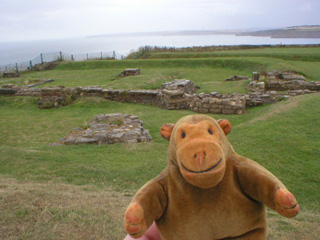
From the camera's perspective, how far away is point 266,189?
1.92 metres

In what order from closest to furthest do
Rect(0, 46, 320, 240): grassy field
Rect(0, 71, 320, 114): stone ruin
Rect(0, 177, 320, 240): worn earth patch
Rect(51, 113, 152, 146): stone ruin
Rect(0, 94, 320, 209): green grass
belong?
Rect(0, 177, 320, 240): worn earth patch < Rect(0, 46, 320, 240): grassy field < Rect(0, 94, 320, 209): green grass < Rect(51, 113, 152, 146): stone ruin < Rect(0, 71, 320, 114): stone ruin

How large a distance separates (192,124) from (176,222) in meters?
0.75

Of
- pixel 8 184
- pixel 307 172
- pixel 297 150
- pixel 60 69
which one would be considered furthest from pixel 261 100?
pixel 60 69

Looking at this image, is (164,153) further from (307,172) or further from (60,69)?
(60,69)

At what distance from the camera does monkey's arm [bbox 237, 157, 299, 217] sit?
5.85 ft

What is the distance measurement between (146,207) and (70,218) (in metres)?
1.94

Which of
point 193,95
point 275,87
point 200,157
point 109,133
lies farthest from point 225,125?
point 275,87

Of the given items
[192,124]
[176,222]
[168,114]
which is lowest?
[168,114]

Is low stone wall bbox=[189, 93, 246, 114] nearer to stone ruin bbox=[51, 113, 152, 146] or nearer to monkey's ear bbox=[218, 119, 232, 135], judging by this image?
stone ruin bbox=[51, 113, 152, 146]

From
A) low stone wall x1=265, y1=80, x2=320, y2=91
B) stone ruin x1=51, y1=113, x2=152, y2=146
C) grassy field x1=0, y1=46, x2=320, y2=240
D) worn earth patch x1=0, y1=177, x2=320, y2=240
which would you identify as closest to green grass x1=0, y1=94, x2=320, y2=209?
grassy field x1=0, y1=46, x2=320, y2=240

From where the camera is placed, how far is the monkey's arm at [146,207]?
1880 millimetres

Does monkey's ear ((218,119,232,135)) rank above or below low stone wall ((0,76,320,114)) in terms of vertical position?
above

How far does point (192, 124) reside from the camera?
207cm

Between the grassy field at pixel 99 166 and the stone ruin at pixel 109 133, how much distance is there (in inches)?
15.6
